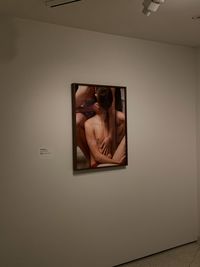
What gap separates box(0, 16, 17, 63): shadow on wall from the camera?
9.57 feet

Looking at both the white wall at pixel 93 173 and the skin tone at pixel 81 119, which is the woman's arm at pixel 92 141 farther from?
the white wall at pixel 93 173

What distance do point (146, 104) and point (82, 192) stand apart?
52.5 inches

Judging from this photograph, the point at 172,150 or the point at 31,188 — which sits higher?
the point at 172,150

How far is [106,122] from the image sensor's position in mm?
3525

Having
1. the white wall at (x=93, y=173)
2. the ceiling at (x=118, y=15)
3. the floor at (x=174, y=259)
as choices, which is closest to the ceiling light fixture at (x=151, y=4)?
the ceiling at (x=118, y=15)

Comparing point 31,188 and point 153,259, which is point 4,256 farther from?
point 153,259

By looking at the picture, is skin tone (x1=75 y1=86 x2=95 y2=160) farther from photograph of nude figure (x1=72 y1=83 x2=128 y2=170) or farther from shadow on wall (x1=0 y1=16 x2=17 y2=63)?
shadow on wall (x1=0 y1=16 x2=17 y2=63)

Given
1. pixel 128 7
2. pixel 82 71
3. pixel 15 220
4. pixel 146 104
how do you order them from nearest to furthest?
pixel 128 7 → pixel 15 220 → pixel 82 71 → pixel 146 104

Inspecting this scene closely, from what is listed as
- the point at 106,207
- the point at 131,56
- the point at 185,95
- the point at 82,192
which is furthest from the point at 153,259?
the point at 131,56

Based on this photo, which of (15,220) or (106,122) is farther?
(106,122)

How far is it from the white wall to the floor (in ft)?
0.29

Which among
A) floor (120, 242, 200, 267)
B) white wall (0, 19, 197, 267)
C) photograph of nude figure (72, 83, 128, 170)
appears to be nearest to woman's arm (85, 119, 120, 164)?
photograph of nude figure (72, 83, 128, 170)

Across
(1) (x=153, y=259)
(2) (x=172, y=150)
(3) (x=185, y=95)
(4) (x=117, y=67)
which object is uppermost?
(4) (x=117, y=67)

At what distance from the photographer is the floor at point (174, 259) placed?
3.72 m
